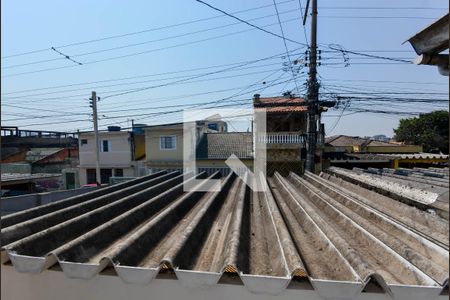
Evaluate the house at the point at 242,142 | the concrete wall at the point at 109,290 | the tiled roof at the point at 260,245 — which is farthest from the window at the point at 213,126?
the concrete wall at the point at 109,290

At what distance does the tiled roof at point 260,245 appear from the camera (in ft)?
5.27

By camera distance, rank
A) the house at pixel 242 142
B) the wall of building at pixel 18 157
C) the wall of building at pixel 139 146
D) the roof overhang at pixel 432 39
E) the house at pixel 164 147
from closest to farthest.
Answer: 1. the roof overhang at pixel 432 39
2. the house at pixel 242 142
3. the house at pixel 164 147
4. the wall of building at pixel 139 146
5. the wall of building at pixel 18 157

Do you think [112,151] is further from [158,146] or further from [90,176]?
[158,146]

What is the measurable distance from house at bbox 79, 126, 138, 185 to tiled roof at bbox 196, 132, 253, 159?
6.40 meters

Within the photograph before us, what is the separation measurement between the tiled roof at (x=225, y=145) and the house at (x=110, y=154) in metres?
6.40

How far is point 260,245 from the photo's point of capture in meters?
2.33

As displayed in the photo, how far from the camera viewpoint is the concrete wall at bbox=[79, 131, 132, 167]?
2519 centimetres

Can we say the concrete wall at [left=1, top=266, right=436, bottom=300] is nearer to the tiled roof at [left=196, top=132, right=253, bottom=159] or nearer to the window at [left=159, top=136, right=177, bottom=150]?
the tiled roof at [left=196, top=132, right=253, bottom=159]

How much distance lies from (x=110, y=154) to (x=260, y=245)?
2538cm

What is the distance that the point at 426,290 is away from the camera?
1.41 meters

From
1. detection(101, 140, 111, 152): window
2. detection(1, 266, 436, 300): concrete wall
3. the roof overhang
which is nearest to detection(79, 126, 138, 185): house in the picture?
detection(101, 140, 111, 152): window

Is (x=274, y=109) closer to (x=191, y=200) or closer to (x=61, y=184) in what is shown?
(x=191, y=200)

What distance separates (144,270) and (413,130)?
3802 cm

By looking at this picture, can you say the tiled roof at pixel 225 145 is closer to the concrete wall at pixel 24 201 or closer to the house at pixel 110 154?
the house at pixel 110 154
